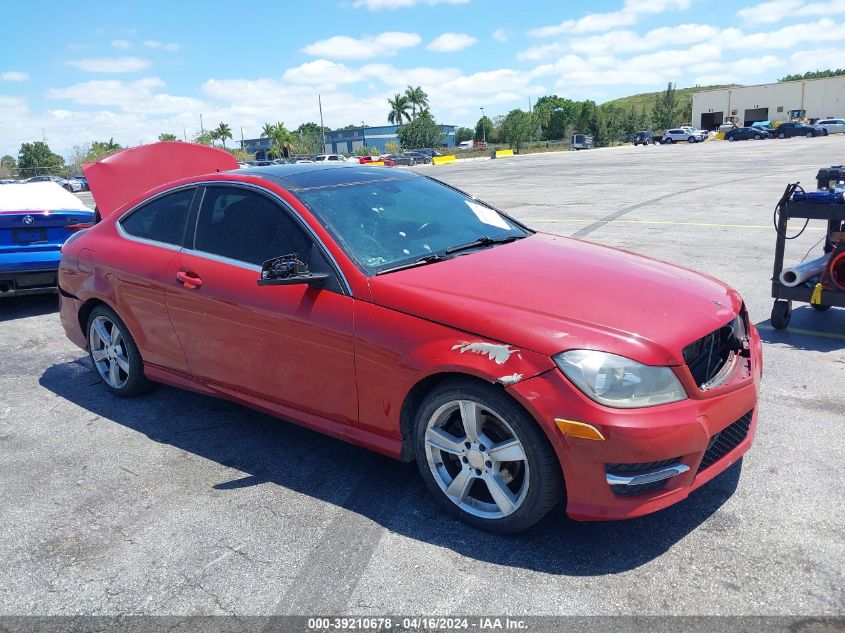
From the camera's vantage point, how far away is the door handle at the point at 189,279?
4.14 meters

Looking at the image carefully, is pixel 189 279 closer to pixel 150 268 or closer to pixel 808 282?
pixel 150 268

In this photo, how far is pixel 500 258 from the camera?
146 inches

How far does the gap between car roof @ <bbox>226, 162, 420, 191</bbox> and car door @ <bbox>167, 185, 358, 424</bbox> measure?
0.17 m

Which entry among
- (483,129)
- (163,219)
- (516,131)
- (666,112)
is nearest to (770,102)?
(666,112)

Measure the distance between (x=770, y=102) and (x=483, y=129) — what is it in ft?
140

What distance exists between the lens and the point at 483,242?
4.02 m

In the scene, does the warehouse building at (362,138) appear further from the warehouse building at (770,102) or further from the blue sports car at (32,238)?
the blue sports car at (32,238)

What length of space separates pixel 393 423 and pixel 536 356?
2.82 feet

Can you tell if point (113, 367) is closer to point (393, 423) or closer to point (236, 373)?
point (236, 373)

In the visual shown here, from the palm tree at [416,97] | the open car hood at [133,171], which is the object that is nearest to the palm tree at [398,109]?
the palm tree at [416,97]

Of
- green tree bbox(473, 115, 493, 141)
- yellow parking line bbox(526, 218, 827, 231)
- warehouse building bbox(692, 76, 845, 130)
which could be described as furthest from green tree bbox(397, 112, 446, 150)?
yellow parking line bbox(526, 218, 827, 231)

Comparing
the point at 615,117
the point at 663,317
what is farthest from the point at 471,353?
the point at 615,117

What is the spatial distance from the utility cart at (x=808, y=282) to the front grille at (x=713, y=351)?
250cm

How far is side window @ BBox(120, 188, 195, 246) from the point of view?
4484 millimetres
